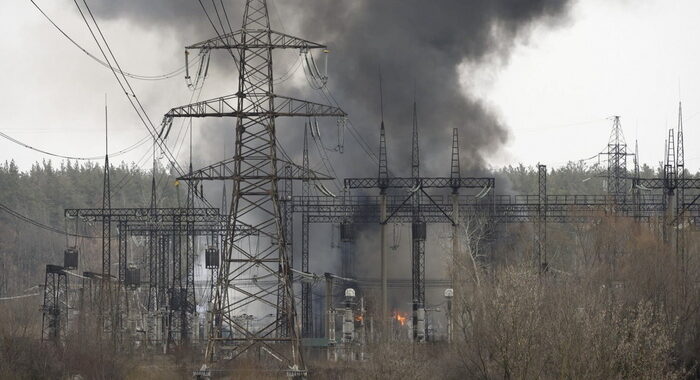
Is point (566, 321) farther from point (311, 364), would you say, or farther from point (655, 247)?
point (655, 247)

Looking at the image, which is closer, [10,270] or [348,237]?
[348,237]

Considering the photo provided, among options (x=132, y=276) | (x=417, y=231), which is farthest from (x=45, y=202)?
(x=417, y=231)

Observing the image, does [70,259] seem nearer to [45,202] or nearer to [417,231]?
[417,231]

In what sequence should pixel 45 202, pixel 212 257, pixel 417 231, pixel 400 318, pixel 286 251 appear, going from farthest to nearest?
pixel 45 202
pixel 400 318
pixel 212 257
pixel 417 231
pixel 286 251

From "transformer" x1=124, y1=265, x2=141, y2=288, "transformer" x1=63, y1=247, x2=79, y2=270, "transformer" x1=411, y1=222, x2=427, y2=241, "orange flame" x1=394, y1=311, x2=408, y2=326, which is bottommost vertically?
"orange flame" x1=394, y1=311, x2=408, y2=326

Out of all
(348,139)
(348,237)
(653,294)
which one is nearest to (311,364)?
(348,237)

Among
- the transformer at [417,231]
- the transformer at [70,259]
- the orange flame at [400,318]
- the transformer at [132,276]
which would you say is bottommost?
the orange flame at [400,318]

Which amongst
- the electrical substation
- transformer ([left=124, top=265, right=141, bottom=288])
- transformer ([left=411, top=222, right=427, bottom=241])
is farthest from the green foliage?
transformer ([left=411, top=222, right=427, bottom=241])

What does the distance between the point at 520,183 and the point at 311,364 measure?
105m

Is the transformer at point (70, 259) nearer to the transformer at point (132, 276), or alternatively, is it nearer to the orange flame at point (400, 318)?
the transformer at point (132, 276)

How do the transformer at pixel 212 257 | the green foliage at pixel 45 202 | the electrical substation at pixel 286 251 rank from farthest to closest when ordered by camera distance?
the green foliage at pixel 45 202
the transformer at pixel 212 257
the electrical substation at pixel 286 251

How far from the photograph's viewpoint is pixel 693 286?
57.2 metres

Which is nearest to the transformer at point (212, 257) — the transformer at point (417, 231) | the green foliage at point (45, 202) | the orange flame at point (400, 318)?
the orange flame at point (400, 318)

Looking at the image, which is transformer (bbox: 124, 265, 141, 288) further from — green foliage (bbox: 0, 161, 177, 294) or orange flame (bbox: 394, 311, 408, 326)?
green foliage (bbox: 0, 161, 177, 294)
